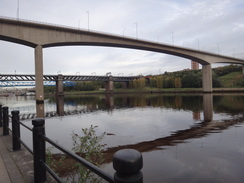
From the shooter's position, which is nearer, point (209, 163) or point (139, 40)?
point (209, 163)

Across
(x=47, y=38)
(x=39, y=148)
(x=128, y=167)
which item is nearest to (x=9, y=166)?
(x=39, y=148)

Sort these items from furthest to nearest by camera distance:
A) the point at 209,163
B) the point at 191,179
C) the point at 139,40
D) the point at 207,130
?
the point at 139,40 < the point at 207,130 < the point at 209,163 < the point at 191,179

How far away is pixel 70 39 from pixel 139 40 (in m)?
17.5

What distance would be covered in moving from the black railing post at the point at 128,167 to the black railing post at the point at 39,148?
215 centimetres

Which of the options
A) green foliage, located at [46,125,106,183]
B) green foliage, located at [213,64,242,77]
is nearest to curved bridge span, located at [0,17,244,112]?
green foliage, located at [46,125,106,183]

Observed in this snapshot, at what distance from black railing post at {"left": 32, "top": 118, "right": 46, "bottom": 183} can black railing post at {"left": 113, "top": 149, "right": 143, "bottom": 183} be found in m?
2.15

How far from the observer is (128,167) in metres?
1.45

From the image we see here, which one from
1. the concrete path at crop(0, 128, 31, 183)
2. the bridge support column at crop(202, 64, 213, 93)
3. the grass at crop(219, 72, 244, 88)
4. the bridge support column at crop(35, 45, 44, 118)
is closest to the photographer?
the concrete path at crop(0, 128, 31, 183)

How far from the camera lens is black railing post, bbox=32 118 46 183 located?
3.24 meters

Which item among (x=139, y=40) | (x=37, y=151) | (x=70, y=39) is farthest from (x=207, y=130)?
(x=139, y=40)

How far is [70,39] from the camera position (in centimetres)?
4016

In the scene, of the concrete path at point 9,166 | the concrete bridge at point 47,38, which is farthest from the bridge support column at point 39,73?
the concrete path at point 9,166

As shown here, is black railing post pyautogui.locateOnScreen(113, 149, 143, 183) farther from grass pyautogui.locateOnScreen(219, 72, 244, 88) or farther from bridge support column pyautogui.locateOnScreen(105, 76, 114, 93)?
bridge support column pyautogui.locateOnScreen(105, 76, 114, 93)

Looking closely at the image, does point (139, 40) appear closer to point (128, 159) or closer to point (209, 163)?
point (209, 163)
